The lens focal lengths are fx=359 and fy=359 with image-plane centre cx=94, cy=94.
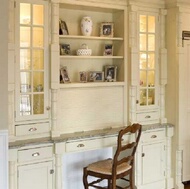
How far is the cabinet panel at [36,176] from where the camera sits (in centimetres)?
350

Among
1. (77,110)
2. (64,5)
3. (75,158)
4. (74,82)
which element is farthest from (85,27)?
(75,158)

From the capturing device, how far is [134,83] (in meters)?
A: 4.33

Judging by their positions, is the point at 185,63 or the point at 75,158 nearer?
the point at 75,158

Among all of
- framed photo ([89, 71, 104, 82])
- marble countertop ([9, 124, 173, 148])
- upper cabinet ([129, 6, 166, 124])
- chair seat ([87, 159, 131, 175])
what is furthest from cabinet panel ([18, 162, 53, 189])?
upper cabinet ([129, 6, 166, 124])

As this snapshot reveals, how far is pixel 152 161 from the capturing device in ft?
14.7

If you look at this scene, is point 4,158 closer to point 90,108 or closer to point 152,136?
point 90,108

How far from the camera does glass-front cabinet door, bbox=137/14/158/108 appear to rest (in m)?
4.45

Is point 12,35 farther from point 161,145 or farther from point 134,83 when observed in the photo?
point 161,145

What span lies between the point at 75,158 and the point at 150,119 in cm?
108

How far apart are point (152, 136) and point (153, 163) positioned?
0.35 metres

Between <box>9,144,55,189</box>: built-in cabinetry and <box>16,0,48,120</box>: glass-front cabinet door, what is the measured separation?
35 cm

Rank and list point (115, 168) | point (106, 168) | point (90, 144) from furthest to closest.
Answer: point (90, 144) → point (106, 168) → point (115, 168)

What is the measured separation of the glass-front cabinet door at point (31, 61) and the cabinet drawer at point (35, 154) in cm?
34

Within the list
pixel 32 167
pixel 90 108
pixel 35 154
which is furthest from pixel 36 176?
pixel 90 108
